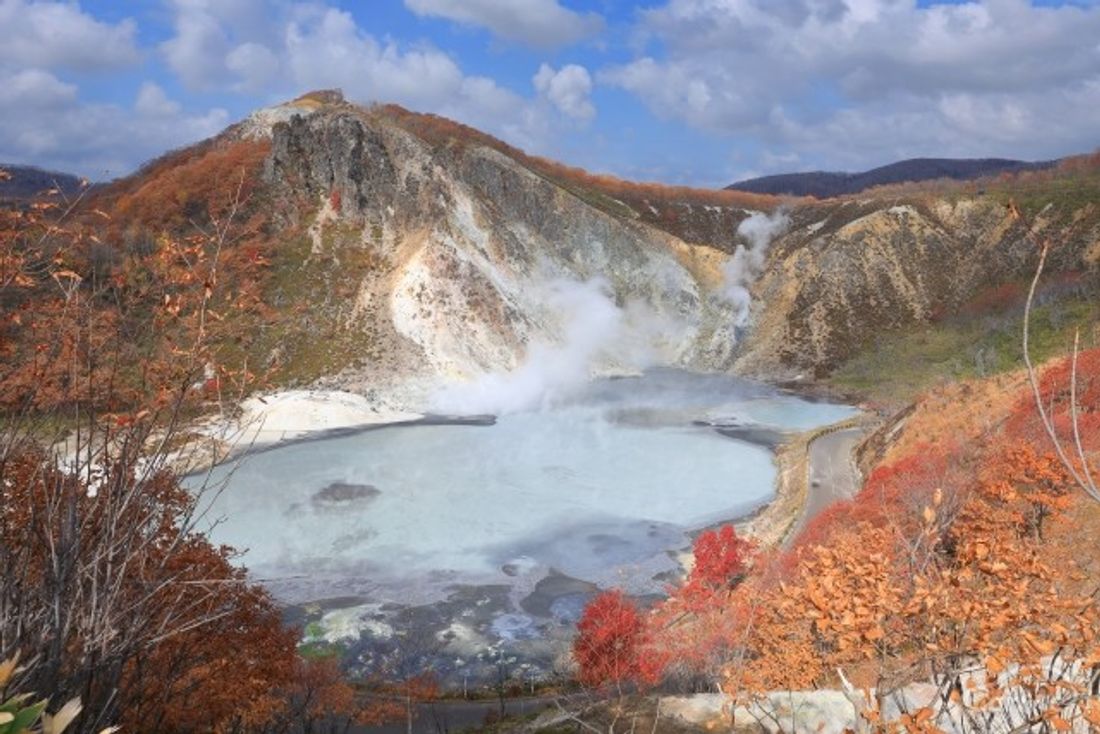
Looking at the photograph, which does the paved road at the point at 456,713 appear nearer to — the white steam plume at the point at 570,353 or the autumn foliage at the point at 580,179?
the white steam plume at the point at 570,353

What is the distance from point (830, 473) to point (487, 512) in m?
19.7

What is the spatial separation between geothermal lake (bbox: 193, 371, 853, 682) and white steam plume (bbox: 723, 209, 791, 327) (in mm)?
30375

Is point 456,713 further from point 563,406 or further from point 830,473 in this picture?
point 563,406

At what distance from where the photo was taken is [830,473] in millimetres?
42031

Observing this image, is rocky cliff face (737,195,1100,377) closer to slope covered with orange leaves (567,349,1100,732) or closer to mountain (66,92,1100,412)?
mountain (66,92,1100,412)

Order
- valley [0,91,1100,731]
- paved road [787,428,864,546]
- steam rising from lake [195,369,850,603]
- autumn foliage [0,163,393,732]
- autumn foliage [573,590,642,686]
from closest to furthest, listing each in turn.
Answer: autumn foliage [0,163,393,732]
valley [0,91,1100,731]
autumn foliage [573,590,642,686]
steam rising from lake [195,369,850,603]
paved road [787,428,864,546]

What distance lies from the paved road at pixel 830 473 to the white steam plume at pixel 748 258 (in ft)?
120

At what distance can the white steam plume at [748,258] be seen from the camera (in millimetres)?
87000

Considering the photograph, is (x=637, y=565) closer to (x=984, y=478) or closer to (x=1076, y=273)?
(x=984, y=478)

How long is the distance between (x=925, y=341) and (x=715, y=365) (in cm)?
2132

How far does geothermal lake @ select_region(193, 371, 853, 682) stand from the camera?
93.1 ft

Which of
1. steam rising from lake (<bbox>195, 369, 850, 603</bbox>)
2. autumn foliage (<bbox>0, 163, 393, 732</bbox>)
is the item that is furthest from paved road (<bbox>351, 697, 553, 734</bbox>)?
autumn foliage (<bbox>0, 163, 393, 732</bbox>)

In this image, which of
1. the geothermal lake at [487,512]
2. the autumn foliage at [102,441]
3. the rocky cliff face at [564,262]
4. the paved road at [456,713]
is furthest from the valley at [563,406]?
the paved road at [456,713]

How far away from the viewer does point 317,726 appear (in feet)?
69.3
